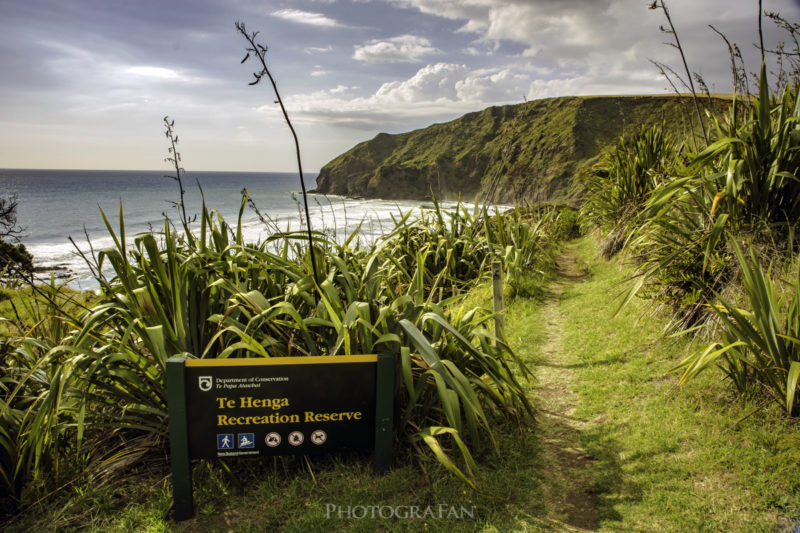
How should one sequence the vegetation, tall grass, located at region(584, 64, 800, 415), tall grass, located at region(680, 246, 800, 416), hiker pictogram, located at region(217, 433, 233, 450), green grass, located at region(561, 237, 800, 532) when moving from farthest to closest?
the vegetation → tall grass, located at region(584, 64, 800, 415) → tall grass, located at region(680, 246, 800, 416) → hiker pictogram, located at region(217, 433, 233, 450) → green grass, located at region(561, 237, 800, 532)

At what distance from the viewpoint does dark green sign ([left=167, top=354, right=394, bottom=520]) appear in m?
2.35

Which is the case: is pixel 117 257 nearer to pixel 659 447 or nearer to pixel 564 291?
pixel 659 447

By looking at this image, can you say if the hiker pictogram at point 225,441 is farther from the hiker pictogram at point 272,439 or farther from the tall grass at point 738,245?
the tall grass at point 738,245

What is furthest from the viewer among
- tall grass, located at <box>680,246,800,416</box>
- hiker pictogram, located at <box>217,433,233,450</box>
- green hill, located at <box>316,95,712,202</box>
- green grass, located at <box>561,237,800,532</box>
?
green hill, located at <box>316,95,712,202</box>

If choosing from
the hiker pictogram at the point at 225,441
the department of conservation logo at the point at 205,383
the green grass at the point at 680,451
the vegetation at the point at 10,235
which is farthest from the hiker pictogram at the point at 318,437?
the vegetation at the point at 10,235

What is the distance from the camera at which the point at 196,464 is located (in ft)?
9.01

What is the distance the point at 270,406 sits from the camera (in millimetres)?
2406

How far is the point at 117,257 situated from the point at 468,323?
228 centimetres

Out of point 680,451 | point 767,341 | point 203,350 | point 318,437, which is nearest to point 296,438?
point 318,437

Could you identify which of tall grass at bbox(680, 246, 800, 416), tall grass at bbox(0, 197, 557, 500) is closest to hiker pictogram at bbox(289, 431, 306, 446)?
tall grass at bbox(0, 197, 557, 500)

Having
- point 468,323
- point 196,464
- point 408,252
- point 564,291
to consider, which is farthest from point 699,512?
point 564,291

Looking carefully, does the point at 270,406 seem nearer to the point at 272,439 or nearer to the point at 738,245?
the point at 272,439

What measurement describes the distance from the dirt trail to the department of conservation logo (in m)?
1.87

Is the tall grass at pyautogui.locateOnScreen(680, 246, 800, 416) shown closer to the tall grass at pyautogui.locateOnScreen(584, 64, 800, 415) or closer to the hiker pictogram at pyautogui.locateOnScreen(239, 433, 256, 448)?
the tall grass at pyautogui.locateOnScreen(584, 64, 800, 415)
